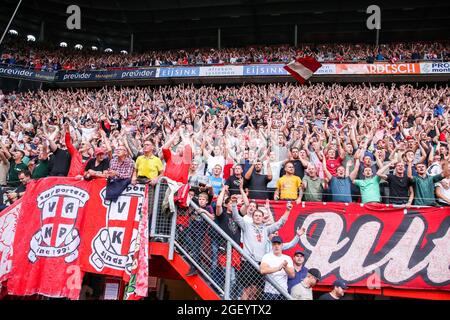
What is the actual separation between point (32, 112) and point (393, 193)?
14.7 metres

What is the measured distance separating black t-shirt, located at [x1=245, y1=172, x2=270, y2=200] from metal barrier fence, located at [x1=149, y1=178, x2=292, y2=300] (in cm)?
143

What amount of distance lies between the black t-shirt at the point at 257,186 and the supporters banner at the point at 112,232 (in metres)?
2.01

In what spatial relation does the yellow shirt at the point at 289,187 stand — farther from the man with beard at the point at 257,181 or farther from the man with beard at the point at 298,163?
the man with beard at the point at 298,163

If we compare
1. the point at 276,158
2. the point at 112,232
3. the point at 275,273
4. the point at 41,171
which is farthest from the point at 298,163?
the point at 41,171

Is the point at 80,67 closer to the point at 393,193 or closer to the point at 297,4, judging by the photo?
the point at 297,4

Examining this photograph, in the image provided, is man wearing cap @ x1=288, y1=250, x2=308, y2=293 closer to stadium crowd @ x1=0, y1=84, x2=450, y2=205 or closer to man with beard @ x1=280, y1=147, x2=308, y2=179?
stadium crowd @ x1=0, y1=84, x2=450, y2=205

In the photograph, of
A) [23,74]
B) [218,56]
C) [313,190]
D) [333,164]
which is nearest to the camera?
[313,190]

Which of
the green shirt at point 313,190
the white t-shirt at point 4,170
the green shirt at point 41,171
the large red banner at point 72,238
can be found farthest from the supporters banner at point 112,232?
the white t-shirt at point 4,170

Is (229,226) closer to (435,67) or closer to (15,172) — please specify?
(15,172)

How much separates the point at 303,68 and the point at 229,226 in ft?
31.0

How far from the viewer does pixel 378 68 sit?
23250mm

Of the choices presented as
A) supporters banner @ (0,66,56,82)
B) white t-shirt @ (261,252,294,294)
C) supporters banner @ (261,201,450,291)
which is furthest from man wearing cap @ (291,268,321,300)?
supporters banner @ (0,66,56,82)

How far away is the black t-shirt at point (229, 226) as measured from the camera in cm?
598
